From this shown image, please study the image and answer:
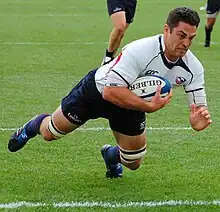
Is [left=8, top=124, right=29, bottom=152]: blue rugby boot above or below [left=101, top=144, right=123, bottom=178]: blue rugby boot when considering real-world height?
above

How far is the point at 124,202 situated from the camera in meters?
5.34

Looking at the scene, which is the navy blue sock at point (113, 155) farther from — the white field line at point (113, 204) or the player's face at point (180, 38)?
the player's face at point (180, 38)

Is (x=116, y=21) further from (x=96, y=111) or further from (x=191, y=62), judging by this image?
(x=191, y=62)

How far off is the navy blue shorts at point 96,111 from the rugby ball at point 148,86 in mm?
459

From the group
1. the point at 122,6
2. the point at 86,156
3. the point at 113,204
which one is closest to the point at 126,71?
the point at 113,204

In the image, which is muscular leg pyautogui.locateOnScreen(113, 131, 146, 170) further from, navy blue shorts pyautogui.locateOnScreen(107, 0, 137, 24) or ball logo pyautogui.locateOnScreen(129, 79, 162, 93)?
navy blue shorts pyautogui.locateOnScreen(107, 0, 137, 24)

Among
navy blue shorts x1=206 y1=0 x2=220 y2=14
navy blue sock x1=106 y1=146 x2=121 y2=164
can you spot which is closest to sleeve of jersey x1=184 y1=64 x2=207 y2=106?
navy blue sock x1=106 y1=146 x2=121 y2=164

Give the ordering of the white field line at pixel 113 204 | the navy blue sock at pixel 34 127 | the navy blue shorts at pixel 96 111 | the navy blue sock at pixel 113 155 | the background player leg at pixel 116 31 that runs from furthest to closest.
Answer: the background player leg at pixel 116 31
the navy blue sock at pixel 34 127
the navy blue sock at pixel 113 155
the navy blue shorts at pixel 96 111
the white field line at pixel 113 204

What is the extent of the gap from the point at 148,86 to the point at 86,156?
70.6 inches

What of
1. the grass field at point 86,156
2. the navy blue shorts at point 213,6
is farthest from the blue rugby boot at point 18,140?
the navy blue shorts at point 213,6

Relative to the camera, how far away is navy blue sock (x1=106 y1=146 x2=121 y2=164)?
5934 millimetres

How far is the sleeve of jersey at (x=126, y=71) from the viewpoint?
5090mm

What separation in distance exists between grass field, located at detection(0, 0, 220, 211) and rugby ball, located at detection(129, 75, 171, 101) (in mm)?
832

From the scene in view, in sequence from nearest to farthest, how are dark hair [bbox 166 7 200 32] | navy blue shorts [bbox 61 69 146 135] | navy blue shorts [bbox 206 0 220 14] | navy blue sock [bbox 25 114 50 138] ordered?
dark hair [bbox 166 7 200 32], navy blue shorts [bbox 61 69 146 135], navy blue sock [bbox 25 114 50 138], navy blue shorts [bbox 206 0 220 14]
